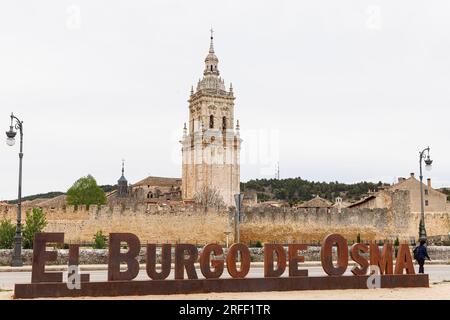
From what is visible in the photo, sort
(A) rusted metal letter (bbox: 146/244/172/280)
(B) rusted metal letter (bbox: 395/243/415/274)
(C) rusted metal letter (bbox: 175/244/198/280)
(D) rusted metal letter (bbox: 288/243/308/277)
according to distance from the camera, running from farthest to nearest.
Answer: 1. (B) rusted metal letter (bbox: 395/243/415/274)
2. (D) rusted metal letter (bbox: 288/243/308/277)
3. (C) rusted metal letter (bbox: 175/244/198/280)
4. (A) rusted metal letter (bbox: 146/244/172/280)

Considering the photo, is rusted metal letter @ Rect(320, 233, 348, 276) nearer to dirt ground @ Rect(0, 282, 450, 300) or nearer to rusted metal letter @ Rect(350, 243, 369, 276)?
rusted metal letter @ Rect(350, 243, 369, 276)

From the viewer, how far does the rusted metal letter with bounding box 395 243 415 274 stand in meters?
19.2

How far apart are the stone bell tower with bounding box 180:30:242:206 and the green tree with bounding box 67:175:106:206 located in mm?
21078

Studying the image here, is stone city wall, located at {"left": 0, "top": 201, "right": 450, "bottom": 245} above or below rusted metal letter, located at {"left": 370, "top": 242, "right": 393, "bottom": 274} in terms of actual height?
above

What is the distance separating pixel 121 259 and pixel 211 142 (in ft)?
301

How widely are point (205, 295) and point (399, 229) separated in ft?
153

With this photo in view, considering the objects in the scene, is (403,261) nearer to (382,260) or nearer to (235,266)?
(382,260)

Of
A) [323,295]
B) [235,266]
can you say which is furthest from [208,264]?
[323,295]

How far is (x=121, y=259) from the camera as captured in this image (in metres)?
16.5

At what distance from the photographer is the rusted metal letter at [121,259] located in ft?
54.0

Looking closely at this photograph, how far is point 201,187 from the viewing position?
104938 millimetres

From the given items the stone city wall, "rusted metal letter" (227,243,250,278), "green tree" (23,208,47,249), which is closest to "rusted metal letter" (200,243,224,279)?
"rusted metal letter" (227,243,250,278)
